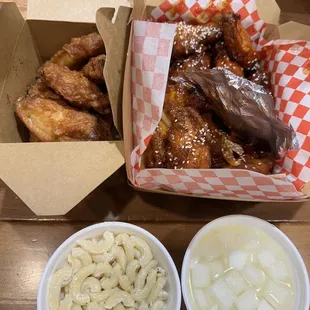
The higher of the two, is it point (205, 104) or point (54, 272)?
point (205, 104)

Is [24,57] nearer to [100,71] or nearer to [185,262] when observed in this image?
[100,71]

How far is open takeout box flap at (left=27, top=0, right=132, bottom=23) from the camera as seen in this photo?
1.17 metres

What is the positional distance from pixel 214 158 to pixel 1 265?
2.25 ft

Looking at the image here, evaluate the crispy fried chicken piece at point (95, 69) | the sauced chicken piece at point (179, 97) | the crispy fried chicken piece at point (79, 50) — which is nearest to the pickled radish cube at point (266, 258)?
the sauced chicken piece at point (179, 97)

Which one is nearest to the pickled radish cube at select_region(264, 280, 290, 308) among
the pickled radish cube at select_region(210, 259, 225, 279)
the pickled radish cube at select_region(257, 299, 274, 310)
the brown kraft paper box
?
Result: the pickled radish cube at select_region(257, 299, 274, 310)

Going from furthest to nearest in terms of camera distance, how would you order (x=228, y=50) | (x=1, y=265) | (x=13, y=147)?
(x=228, y=50) → (x=1, y=265) → (x=13, y=147)

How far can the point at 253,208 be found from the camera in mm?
1158

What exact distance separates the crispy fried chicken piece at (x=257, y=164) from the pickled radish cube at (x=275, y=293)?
11.8 inches

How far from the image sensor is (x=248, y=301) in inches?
37.4

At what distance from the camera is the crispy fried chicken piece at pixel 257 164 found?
3.35 feet

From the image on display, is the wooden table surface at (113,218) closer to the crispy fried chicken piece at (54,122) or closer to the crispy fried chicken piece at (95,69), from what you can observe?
the crispy fried chicken piece at (54,122)

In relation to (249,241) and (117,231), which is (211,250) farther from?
(117,231)

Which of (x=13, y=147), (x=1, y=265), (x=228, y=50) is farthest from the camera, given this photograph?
(x=228, y=50)

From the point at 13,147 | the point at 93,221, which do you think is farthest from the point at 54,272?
the point at 13,147
